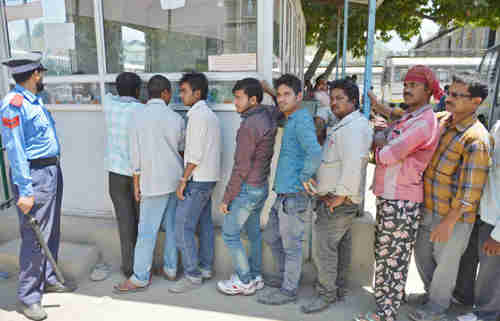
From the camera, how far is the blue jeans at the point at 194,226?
2.82 m

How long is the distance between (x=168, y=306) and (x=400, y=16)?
10.2 metres

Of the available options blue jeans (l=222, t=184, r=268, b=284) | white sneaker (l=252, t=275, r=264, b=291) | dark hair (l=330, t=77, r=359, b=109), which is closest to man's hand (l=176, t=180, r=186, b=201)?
blue jeans (l=222, t=184, r=268, b=284)

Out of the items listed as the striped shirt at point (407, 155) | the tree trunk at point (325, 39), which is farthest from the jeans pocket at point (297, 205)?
the tree trunk at point (325, 39)

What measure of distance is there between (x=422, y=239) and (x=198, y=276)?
1.76 meters

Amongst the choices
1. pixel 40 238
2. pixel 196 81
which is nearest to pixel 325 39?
pixel 196 81

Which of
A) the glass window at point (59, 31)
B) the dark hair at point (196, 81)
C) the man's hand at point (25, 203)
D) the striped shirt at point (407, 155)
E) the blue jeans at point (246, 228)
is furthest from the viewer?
the glass window at point (59, 31)

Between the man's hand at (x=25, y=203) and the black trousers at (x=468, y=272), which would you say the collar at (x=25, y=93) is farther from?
the black trousers at (x=468, y=272)

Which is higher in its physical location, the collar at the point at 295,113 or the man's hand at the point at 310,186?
the collar at the point at 295,113

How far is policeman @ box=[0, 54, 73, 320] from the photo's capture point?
7.97ft

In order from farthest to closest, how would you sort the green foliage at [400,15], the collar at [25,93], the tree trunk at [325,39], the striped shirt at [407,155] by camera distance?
1. the tree trunk at [325,39]
2. the green foliage at [400,15]
3. the collar at [25,93]
4. the striped shirt at [407,155]

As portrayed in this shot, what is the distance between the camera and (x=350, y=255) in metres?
2.79

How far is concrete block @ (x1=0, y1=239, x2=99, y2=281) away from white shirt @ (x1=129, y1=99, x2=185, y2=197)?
0.97 m

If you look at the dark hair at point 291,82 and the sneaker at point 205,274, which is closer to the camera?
the dark hair at point 291,82

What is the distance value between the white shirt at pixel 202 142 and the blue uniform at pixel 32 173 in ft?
3.36
